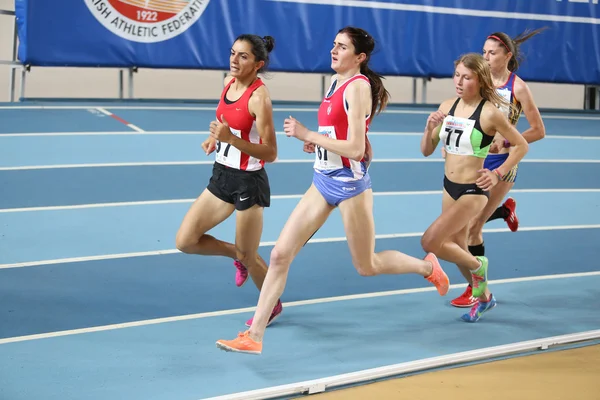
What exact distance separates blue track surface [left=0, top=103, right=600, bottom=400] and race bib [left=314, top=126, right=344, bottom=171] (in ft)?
3.70

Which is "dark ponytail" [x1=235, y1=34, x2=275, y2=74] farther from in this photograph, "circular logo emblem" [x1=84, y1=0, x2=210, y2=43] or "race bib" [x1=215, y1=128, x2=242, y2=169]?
"circular logo emblem" [x1=84, y1=0, x2=210, y2=43]

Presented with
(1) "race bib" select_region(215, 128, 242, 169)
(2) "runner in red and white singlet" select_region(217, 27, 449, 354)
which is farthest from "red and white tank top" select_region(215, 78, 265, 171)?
(2) "runner in red and white singlet" select_region(217, 27, 449, 354)

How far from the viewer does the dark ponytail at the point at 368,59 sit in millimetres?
4879

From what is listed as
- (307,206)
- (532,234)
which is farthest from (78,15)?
(307,206)

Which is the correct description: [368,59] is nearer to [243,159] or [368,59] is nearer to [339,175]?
[339,175]

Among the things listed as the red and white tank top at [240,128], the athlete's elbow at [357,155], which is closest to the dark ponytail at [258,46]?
the red and white tank top at [240,128]

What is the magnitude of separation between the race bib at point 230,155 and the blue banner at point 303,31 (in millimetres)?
6865

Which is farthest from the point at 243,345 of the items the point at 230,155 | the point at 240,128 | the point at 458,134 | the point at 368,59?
the point at 458,134

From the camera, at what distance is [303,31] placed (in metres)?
13.1

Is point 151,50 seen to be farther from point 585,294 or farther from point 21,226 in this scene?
point 585,294

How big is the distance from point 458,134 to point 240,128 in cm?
139

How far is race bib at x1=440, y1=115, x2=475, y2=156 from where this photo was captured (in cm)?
559

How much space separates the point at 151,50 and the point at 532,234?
20.5ft

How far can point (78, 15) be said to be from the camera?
38.2 ft
